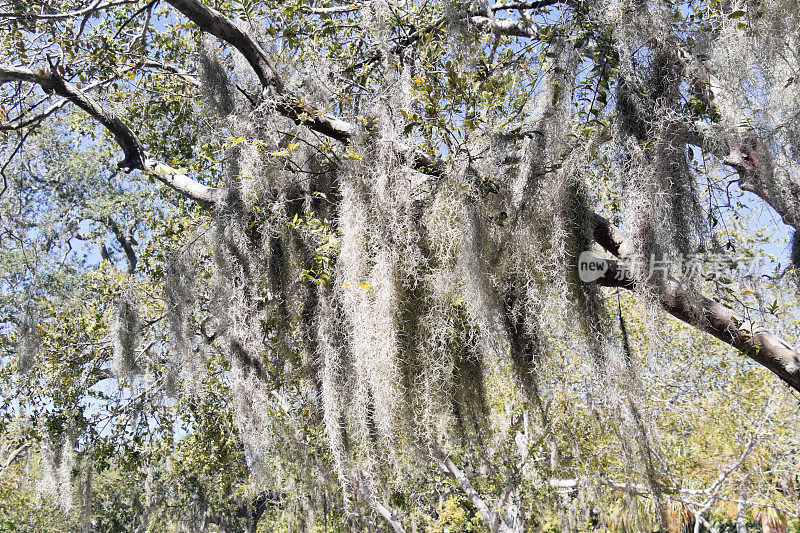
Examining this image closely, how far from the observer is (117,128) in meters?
3.57

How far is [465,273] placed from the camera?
2.50 meters

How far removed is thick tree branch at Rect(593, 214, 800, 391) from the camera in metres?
2.59

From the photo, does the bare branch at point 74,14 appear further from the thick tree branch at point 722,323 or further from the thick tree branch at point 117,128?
the thick tree branch at point 722,323

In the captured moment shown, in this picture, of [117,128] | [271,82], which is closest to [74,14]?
[117,128]

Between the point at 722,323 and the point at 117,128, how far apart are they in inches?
137

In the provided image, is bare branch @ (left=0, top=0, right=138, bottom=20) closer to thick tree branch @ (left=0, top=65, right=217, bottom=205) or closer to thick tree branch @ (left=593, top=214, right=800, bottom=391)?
thick tree branch @ (left=0, top=65, right=217, bottom=205)

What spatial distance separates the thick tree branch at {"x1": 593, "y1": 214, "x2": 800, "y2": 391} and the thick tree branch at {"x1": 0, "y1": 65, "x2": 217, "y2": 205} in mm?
2272

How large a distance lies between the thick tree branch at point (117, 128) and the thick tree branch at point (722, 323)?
7.45ft

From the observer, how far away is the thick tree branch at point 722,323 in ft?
8.50

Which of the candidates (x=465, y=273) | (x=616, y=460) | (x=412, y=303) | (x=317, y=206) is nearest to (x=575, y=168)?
(x=465, y=273)

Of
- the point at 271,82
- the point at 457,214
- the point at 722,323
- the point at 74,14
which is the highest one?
the point at 74,14

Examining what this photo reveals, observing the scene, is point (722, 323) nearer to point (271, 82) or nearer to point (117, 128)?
point (271, 82)

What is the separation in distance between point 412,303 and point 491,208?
569 mm

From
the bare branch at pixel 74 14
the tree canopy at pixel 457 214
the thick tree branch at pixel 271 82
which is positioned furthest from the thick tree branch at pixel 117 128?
the thick tree branch at pixel 271 82
